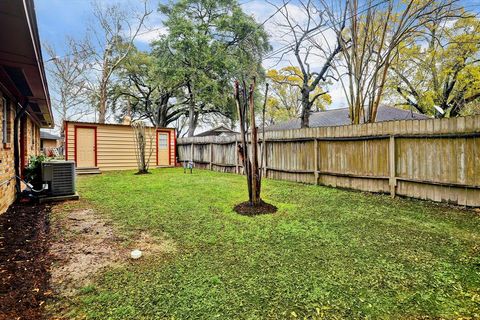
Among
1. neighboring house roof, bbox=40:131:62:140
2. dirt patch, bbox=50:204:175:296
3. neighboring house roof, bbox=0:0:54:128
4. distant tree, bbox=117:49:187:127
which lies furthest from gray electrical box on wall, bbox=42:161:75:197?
neighboring house roof, bbox=40:131:62:140

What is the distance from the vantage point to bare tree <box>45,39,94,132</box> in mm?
18531

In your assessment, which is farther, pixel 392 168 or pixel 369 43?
pixel 369 43

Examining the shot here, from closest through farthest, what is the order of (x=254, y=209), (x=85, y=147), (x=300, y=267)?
1. (x=300, y=267)
2. (x=254, y=209)
3. (x=85, y=147)

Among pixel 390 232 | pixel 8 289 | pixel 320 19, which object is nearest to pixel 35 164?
pixel 8 289

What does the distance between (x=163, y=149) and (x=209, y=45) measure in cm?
948

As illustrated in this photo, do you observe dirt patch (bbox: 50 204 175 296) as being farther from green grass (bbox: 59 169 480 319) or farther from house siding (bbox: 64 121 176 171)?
house siding (bbox: 64 121 176 171)

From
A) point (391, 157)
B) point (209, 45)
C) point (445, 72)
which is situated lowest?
point (391, 157)

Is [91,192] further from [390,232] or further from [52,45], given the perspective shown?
[52,45]

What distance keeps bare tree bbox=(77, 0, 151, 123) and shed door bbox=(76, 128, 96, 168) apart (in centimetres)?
777

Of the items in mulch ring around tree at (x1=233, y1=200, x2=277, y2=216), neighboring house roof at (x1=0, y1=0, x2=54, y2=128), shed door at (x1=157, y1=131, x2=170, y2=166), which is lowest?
mulch ring around tree at (x1=233, y1=200, x2=277, y2=216)

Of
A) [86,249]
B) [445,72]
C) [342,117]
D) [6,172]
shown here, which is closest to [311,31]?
[342,117]

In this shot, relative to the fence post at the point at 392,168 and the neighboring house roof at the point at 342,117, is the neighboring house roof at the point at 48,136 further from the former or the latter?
the fence post at the point at 392,168

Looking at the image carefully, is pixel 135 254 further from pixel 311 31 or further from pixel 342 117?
pixel 342 117

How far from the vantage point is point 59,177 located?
539 cm
